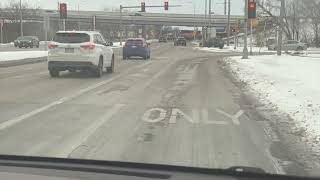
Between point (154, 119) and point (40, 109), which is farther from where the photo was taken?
point (40, 109)

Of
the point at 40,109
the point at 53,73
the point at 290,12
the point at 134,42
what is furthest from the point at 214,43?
the point at 40,109

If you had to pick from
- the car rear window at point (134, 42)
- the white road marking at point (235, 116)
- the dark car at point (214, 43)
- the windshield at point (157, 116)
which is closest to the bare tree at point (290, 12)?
the dark car at point (214, 43)

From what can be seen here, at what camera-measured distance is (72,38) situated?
23172 mm

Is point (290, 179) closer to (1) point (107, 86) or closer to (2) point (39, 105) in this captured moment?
(2) point (39, 105)

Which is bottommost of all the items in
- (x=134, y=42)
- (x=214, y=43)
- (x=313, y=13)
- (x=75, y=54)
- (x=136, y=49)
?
(x=214, y=43)

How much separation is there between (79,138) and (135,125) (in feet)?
5.57

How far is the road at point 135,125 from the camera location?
316 inches

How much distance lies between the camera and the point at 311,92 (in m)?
15.5

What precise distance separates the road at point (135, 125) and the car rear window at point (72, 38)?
4.10 m

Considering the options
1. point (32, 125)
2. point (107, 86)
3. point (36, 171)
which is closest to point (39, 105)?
point (32, 125)

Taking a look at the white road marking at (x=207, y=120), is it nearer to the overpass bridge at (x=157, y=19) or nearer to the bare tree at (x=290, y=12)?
the bare tree at (x=290, y=12)

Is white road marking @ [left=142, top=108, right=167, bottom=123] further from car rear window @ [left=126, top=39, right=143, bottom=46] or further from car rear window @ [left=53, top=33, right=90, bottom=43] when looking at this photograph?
car rear window @ [left=126, top=39, right=143, bottom=46]

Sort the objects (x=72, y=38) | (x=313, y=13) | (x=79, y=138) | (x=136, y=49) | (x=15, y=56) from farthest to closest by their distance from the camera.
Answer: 1. (x=313, y=13)
2. (x=136, y=49)
3. (x=15, y=56)
4. (x=72, y=38)
5. (x=79, y=138)

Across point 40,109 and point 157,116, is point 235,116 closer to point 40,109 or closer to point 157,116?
point 157,116
